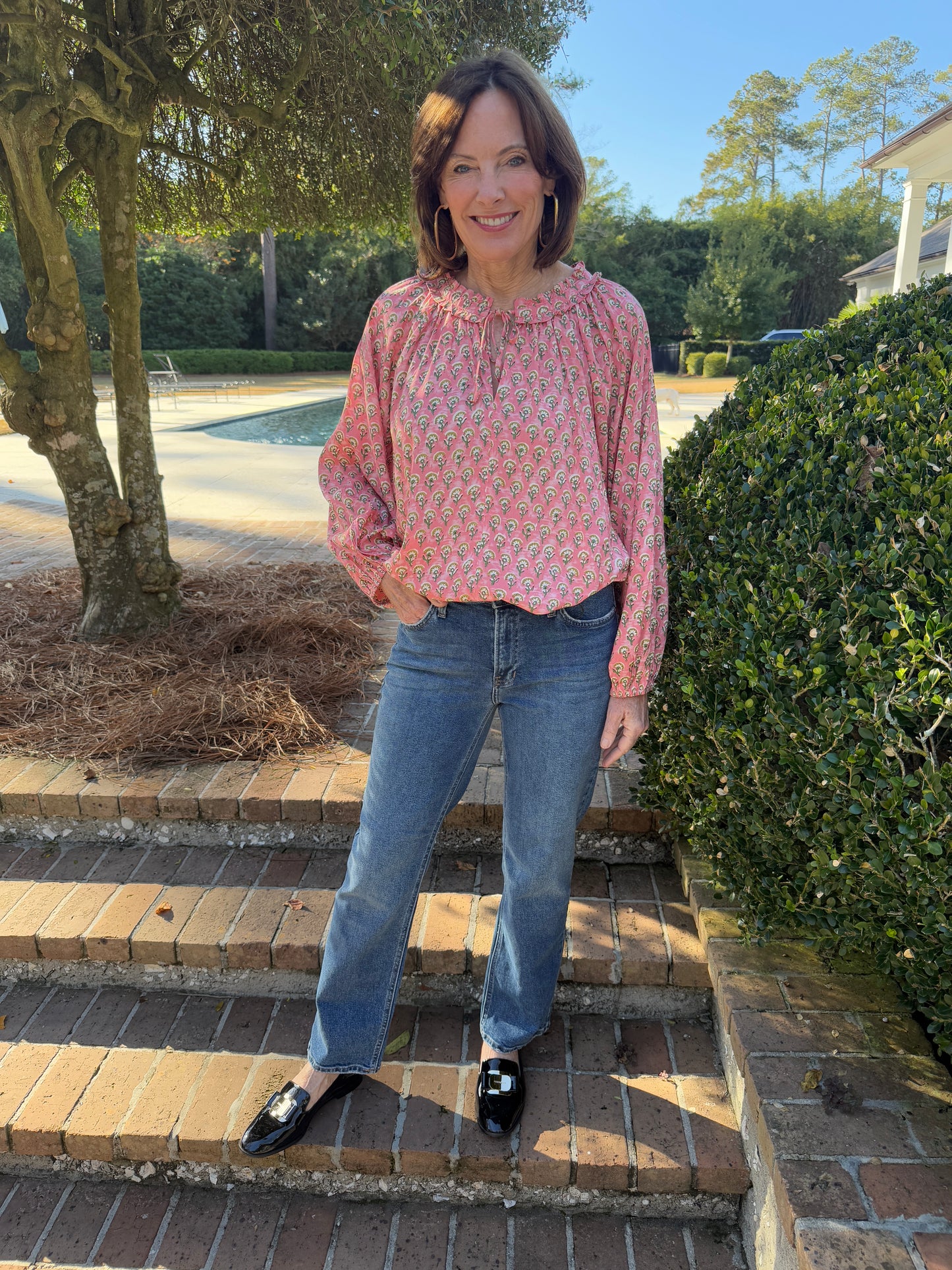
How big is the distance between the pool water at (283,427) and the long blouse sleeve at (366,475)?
33.8 feet

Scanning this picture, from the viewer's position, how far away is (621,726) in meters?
1.57

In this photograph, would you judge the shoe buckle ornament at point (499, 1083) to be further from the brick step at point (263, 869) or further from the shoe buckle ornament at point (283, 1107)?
the brick step at point (263, 869)

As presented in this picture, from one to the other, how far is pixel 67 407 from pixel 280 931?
2.27 m

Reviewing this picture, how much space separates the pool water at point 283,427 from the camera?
43.4 feet

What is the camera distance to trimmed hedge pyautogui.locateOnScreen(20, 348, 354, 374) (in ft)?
86.9

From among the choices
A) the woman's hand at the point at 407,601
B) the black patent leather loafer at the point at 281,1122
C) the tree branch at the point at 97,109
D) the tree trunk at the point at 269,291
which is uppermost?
the tree trunk at the point at 269,291

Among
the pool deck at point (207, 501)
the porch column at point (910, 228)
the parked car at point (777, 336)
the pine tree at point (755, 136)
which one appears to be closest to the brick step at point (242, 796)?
the pool deck at point (207, 501)

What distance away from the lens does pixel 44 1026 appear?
2.01 metres

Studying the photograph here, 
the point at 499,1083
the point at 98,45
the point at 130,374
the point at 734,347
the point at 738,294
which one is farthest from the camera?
the point at 738,294

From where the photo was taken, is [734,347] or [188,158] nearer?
[188,158]

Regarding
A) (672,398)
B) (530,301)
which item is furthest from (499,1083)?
(672,398)

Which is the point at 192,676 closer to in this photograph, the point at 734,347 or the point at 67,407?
the point at 67,407

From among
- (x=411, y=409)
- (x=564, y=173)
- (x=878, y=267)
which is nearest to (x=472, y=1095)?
(x=411, y=409)

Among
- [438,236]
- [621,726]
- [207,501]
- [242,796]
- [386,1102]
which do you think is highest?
[438,236]
